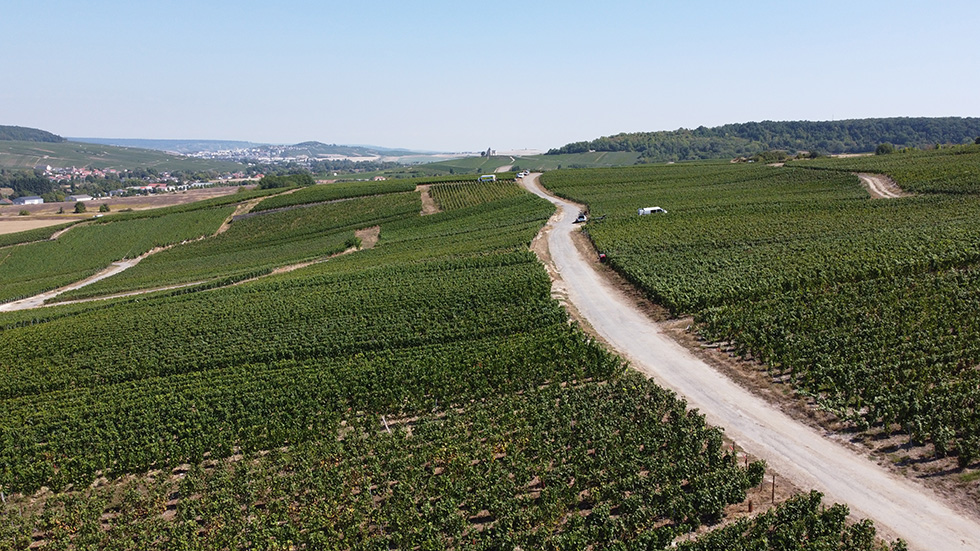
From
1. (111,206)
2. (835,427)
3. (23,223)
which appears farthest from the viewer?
(111,206)

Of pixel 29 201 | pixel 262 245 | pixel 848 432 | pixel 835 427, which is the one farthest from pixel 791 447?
pixel 29 201

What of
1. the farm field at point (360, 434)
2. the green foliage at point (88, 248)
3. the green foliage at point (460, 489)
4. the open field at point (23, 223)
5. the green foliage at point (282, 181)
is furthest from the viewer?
the green foliage at point (282, 181)

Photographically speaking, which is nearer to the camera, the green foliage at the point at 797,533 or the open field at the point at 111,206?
the green foliage at the point at 797,533

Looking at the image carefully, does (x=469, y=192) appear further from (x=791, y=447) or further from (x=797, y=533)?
(x=797, y=533)

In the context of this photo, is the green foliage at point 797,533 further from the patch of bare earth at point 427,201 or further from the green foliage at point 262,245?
the patch of bare earth at point 427,201

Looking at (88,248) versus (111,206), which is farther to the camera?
(111,206)

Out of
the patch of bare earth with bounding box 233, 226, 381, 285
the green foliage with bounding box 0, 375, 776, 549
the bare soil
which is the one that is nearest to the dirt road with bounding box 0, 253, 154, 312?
the patch of bare earth with bounding box 233, 226, 381, 285

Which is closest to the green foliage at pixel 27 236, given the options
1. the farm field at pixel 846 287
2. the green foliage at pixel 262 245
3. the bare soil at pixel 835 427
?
the green foliage at pixel 262 245
